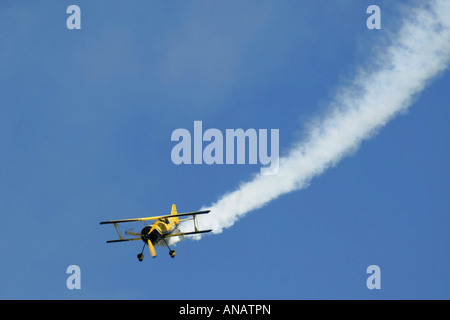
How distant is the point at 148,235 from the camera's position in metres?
76.9
